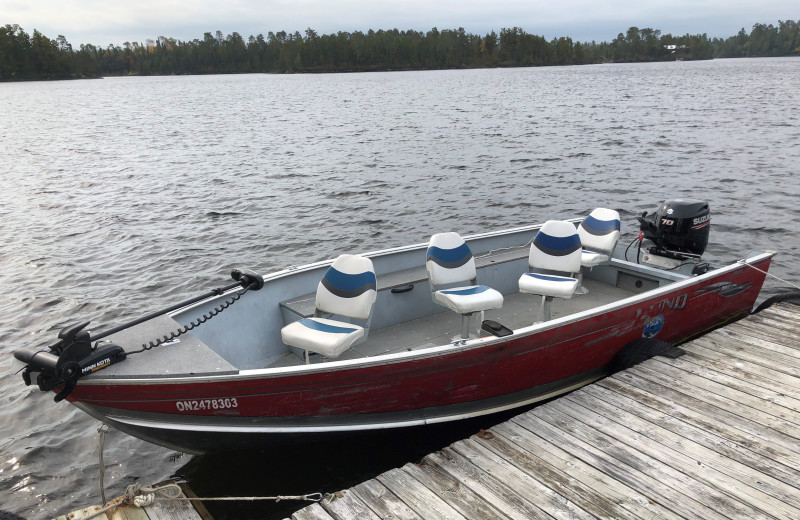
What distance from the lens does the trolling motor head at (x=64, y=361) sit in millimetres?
4152

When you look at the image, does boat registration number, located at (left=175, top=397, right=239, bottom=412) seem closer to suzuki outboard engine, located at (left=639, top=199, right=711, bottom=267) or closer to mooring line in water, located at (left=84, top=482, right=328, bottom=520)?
mooring line in water, located at (left=84, top=482, right=328, bottom=520)

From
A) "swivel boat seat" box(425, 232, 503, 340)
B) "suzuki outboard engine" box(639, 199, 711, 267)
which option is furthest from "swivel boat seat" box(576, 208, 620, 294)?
"swivel boat seat" box(425, 232, 503, 340)

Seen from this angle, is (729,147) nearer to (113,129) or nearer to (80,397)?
(80,397)

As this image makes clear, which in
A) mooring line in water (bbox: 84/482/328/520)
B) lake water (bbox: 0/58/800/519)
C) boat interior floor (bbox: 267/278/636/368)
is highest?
boat interior floor (bbox: 267/278/636/368)

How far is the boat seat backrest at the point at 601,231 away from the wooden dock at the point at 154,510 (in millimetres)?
5544

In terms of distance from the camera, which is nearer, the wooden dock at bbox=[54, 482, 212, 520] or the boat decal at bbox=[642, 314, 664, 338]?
the wooden dock at bbox=[54, 482, 212, 520]

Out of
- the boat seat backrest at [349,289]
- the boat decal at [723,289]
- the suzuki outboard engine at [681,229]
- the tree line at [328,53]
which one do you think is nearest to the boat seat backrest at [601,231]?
the suzuki outboard engine at [681,229]

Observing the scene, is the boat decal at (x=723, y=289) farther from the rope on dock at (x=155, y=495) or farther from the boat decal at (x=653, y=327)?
the rope on dock at (x=155, y=495)

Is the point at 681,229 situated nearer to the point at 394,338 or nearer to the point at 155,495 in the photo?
the point at 394,338

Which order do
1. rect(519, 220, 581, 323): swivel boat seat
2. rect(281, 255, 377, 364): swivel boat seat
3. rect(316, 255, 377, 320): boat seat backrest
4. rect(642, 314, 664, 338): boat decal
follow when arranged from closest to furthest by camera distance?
rect(281, 255, 377, 364): swivel boat seat
rect(316, 255, 377, 320): boat seat backrest
rect(642, 314, 664, 338): boat decal
rect(519, 220, 581, 323): swivel boat seat

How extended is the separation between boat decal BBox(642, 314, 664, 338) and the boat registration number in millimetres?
4488

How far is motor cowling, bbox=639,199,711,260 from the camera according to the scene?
734 centimetres

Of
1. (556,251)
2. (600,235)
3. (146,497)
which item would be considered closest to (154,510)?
(146,497)

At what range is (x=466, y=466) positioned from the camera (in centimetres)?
439
